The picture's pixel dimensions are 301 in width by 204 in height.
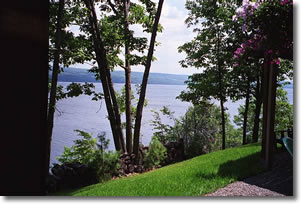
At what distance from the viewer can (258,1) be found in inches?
117

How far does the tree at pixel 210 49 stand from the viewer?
568 centimetres

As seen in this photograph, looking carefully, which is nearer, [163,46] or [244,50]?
[244,50]

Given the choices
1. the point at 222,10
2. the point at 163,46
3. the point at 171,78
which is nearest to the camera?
the point at 171,78

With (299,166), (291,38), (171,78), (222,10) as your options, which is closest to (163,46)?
(171,78)

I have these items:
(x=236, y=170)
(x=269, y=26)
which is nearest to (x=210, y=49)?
(x=236, y=170)

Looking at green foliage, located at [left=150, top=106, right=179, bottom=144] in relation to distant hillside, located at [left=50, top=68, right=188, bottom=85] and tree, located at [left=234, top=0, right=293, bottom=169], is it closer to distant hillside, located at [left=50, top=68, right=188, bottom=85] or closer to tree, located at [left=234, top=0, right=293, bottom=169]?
distant hillside, located at [left=50, top=68, right=188, bottom=85]

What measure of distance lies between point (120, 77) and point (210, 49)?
203 centimetres

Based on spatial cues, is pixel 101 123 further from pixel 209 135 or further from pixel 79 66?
pixel 209 135

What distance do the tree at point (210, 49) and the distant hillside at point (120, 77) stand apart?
56cm

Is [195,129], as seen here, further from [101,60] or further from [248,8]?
[248,8]

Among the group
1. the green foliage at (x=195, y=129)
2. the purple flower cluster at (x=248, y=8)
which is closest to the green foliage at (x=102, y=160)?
the green foliage at (x=195, y=129)

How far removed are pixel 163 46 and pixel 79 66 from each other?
159 cm

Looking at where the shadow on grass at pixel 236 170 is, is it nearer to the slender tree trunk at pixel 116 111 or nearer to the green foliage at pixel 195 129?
the slender tree trunk at pixel 116 111

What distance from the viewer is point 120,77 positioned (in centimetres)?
631
